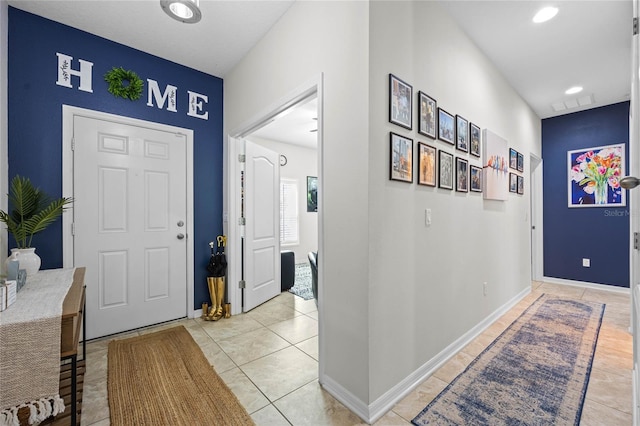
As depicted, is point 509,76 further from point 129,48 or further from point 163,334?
point 163,334

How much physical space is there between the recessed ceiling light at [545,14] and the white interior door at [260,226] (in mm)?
2827

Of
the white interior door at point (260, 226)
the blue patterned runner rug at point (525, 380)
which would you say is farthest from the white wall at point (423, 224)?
the white interior door at point (260, 226)

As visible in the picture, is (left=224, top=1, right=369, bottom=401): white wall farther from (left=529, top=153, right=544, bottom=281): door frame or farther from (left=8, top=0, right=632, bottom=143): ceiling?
(left=529, top=153, right=544, bottom=281): door frame

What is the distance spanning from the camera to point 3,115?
81.0 inches

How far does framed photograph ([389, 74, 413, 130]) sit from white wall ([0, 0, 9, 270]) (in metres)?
2.70

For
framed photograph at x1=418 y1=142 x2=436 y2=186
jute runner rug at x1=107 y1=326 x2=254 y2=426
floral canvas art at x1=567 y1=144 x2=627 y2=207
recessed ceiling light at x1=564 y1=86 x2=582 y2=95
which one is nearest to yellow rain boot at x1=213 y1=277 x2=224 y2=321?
jute runner rug at x1=107 y1=326 x2=254 y2=426

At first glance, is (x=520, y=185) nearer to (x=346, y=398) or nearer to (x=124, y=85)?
(x=346, y=398)

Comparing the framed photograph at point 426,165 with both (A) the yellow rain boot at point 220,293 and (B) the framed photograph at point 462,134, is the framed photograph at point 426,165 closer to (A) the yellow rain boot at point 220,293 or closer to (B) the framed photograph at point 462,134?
(B) the framed photograph at point 462,134

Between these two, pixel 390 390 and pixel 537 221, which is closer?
pixel 390 390

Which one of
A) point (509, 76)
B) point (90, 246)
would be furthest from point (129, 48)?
point (509, 76)

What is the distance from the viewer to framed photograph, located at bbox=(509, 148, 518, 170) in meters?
3.31

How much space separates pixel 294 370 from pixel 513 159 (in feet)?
11.0

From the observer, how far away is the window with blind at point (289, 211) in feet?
20.0

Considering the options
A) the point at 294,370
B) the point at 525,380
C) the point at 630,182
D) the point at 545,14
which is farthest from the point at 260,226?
the point at 545,14
